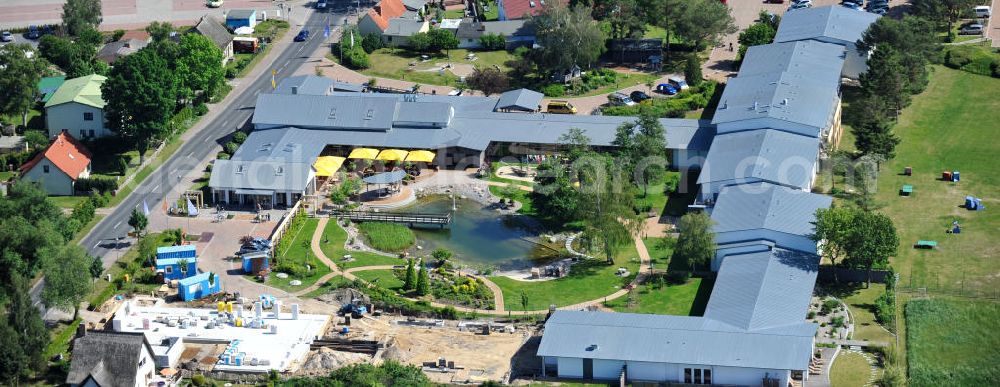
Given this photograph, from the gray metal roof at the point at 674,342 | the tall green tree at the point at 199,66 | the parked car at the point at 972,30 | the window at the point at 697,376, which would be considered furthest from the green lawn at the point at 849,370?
the parked car at the point at 972,30

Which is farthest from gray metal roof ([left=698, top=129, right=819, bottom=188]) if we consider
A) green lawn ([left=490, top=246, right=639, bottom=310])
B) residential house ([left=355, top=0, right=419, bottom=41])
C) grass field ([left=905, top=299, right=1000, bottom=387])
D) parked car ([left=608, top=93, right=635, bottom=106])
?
residential house ([left=355, top=0, right=419, bottom=41])

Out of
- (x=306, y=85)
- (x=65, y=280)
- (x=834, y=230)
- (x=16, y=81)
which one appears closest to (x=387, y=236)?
(x=65, y=280)

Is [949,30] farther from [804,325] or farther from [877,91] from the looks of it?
[804,325]

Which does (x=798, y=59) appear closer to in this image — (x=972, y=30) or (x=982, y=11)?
(x=972, y=30)

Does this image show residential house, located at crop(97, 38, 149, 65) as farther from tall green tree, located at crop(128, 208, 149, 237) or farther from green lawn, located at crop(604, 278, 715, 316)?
green lawn, located at crop(604, 278, 715, 316)

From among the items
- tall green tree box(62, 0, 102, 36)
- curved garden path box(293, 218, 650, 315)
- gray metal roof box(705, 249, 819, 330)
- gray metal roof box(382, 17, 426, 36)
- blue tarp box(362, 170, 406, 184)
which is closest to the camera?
gray metal roof box(705, 249, 819, 330)

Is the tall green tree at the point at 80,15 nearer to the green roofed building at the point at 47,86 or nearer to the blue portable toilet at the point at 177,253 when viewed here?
the green roofed building at the point at 47,86
